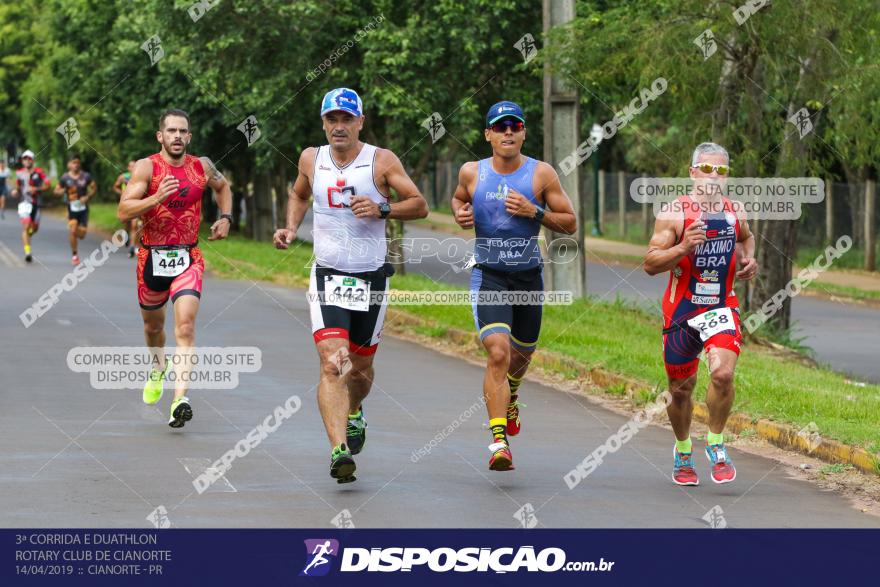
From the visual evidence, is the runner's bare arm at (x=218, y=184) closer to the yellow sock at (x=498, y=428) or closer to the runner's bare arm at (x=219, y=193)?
the runner's bare arm at (x=219, y=193)

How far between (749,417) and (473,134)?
1622 cm

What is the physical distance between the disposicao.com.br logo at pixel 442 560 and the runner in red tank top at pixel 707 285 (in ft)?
7.46

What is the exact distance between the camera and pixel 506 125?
10.1 meters

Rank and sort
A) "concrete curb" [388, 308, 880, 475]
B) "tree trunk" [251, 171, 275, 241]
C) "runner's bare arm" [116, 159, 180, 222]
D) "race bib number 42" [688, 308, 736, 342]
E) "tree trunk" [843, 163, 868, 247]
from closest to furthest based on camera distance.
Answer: "race bib number 42" [688, 308, 736, 342] < "concrete curb" [388, 308, 880, 475] < "runner's bare arm" [116, 159, 180, 222] < "tree trunk" [843, 163, 868, 247] < "tree trunk" [251, 171, 275, 241]

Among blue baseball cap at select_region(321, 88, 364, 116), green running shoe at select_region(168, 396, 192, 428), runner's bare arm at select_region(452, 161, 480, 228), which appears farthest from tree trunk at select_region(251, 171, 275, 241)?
blue baseball cap at select_region(321, 88, 364, 116)

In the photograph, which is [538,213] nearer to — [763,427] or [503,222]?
[503,222]

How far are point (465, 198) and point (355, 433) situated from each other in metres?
1.62

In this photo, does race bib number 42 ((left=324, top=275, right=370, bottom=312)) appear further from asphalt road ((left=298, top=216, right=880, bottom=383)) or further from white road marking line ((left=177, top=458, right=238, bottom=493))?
asphalt road ((left=298, top=216, right=880, bottom=383))

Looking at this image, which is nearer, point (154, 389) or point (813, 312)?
point (154, 389)

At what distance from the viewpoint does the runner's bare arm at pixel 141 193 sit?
11.5m

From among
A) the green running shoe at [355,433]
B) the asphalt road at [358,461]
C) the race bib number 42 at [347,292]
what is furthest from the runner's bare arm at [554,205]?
the green running shoe at [355,433]

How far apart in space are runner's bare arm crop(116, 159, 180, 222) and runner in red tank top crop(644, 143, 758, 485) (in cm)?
352

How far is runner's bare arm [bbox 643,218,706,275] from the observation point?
9.64 m

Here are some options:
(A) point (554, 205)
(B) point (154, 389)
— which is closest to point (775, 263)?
(B) point (154, 389)
